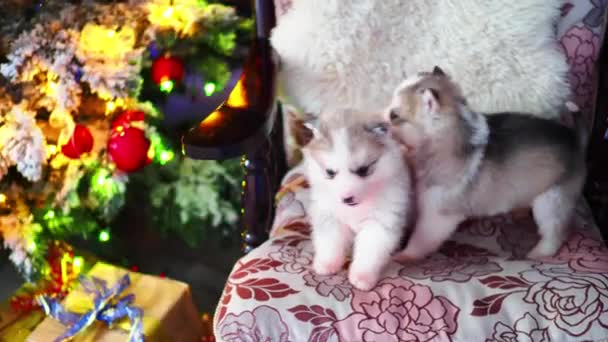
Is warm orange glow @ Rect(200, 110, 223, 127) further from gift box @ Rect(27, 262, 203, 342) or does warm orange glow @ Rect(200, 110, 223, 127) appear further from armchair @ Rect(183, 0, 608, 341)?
gift box @ Rect(27, 262, 203, 342)

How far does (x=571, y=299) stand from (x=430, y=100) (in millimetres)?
347

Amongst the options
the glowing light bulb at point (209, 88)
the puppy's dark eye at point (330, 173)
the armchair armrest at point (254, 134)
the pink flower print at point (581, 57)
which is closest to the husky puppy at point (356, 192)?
the puppy's dark eye at point (330, 173)

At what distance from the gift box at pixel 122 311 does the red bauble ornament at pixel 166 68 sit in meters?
0.51

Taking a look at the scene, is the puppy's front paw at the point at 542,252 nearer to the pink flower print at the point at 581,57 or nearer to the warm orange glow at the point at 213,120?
the pink flower print at the point at 581,57

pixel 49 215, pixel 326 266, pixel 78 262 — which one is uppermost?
pixel 326 266

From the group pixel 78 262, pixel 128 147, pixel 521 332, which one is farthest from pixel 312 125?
pixel 78 262

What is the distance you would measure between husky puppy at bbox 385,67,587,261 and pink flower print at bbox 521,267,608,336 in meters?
0.10

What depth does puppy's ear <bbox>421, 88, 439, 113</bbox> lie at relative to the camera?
0.85 meters

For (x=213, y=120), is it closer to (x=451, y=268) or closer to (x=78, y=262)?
(x=451, y=268)

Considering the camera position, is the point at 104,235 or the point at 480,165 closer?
the point at 480,165

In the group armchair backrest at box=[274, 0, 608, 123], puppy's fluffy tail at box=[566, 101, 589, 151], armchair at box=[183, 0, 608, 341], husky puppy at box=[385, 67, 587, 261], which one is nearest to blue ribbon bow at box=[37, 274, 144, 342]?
armchair at box=[183, 0, 608, 341]

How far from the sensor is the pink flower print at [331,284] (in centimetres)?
84

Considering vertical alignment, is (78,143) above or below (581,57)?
below

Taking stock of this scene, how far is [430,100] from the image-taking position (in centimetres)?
86
